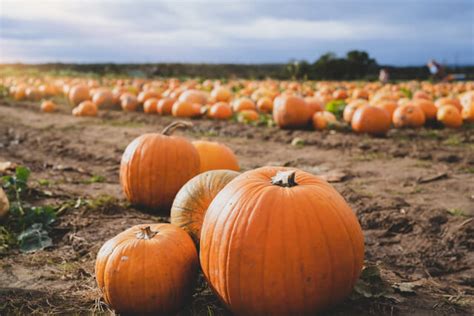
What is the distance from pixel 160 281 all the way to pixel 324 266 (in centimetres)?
92

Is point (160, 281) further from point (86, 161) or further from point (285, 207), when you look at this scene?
point (86, 161)

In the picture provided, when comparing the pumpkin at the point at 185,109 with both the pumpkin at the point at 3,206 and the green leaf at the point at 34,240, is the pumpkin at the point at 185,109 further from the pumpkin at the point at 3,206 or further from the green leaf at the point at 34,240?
the green leaf at the point at 34,240

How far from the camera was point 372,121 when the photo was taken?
8.45 meters

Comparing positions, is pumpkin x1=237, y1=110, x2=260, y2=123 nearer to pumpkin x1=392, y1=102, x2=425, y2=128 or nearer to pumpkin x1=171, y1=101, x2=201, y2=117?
pumpkin x1=171, y1=101, x2=201, y2=117

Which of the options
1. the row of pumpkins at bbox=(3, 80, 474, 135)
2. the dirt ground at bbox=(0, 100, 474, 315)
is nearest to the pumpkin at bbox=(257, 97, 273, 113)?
the row of pumpkins at bbox=(3, 80, 474, 135)

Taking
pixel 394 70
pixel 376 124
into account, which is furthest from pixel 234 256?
pixel 394 70

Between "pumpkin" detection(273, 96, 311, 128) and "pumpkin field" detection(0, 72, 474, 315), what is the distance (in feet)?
2.07

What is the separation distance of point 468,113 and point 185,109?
6.08m

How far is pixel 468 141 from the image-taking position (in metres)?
7.93

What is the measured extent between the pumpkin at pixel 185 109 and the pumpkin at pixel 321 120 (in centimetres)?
308

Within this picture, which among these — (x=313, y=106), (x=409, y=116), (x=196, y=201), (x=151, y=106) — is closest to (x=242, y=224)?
(x=196, y=201)

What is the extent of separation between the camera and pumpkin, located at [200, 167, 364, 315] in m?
2.43

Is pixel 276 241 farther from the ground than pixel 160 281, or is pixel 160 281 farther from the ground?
pixel 276 241

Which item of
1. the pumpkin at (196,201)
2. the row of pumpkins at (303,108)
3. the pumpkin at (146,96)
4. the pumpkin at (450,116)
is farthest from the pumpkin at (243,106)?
the pumpkin at (196,201)
